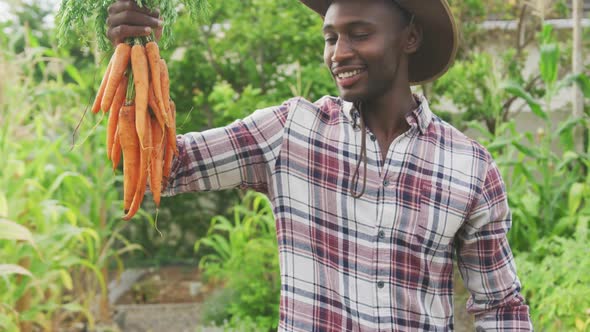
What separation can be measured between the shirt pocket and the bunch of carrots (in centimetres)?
55

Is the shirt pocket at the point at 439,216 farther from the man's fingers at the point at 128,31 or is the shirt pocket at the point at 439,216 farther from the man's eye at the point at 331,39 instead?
the man's fingers at the point at 128,31

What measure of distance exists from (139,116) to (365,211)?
520mm

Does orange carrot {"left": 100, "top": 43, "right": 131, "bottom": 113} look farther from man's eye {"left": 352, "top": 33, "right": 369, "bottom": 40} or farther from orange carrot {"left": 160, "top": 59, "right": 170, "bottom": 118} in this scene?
man's eye {"left": 352, "top": 33, "right": 369, "bottom": 40}

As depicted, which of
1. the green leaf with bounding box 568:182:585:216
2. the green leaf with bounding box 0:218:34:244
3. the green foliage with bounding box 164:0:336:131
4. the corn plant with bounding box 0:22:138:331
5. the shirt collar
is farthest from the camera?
the green foliage with bounding box 164:0:336:131

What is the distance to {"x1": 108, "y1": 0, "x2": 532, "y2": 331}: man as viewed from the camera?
1.59 metres

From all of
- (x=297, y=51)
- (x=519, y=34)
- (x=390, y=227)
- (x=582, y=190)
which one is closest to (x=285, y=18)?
(x=297, y=51)

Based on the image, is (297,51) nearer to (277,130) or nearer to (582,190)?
(582,190)

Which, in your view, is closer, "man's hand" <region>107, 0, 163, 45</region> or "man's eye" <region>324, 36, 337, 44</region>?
"man's hand" <region>107, 0, 163, 45</region>

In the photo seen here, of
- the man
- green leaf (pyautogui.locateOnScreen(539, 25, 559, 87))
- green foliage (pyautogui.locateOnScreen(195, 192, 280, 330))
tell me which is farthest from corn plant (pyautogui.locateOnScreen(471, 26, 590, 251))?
the man

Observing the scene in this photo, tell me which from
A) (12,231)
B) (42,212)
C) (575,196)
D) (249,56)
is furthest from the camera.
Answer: (249,56)

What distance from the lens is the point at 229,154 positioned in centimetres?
165

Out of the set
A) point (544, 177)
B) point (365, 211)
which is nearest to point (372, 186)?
point (365, 211)

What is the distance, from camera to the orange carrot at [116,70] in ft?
4.65

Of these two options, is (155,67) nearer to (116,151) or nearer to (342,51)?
(116,151)
